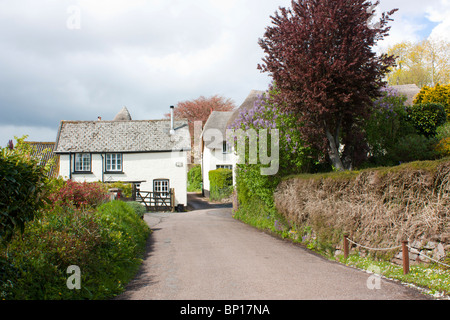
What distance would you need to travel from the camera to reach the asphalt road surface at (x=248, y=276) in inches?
270

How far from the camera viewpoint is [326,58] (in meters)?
12.9

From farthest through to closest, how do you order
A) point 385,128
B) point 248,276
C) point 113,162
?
1. point 113,162
2. point 385,128
3. point 248,276

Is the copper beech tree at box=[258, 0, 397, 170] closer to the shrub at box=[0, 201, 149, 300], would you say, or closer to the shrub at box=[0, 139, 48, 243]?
the shrub at box=[0, 201, 149, 300]

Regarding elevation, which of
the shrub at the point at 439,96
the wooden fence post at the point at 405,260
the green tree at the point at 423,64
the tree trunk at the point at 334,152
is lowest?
the wooden fence post at the point at 405,260

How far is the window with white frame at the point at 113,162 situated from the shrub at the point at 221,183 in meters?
8.90

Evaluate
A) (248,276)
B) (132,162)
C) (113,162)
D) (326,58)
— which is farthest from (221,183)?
(248,276)

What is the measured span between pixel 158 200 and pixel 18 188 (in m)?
25.3

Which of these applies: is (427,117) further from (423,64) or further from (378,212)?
(423,64)

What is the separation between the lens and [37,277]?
20.9ft

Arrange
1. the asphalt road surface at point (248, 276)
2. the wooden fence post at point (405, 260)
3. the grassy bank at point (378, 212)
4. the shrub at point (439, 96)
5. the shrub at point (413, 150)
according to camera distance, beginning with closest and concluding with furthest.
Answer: the asphalt road surface at point (248, 276) → the grassy bank at point (378, 212) → the wooden fence post at point (405, 260) → the shrub at point (413, 150) → the shrub at point (439, 96)

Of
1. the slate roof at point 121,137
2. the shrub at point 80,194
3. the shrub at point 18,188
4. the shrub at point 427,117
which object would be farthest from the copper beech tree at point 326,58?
the slate roof at point 121,137

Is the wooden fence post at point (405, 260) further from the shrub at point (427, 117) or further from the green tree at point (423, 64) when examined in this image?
the green tree at point (423, 64)
